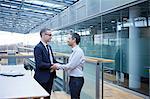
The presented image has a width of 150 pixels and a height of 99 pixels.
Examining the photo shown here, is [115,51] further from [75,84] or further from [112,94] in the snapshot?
[75,84]

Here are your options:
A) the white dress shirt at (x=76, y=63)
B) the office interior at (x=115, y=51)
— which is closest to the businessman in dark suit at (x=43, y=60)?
the white dress shirt at (x=76, y=63)

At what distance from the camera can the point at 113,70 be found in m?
6.93

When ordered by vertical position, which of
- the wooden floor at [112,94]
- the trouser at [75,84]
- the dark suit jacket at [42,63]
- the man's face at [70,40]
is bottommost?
the wooden floor at [112,94]

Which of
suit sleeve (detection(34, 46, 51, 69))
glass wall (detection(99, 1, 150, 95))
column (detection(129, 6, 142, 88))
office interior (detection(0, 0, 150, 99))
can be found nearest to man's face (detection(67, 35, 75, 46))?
suit sleeve (detection(34, 46, 51, 69))

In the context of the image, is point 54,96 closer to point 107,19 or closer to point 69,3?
point 107,19

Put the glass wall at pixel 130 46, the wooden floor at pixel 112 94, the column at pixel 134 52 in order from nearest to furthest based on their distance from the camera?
the wooden floor at pixel 112 94 < the glass wall at pixel 130 46 < the column at pixel 134 52

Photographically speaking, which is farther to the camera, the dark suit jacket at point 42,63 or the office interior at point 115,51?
the office interior at point 115,51

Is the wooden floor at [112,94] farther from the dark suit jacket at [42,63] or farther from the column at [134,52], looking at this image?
the dark suit jacket at [42,63]

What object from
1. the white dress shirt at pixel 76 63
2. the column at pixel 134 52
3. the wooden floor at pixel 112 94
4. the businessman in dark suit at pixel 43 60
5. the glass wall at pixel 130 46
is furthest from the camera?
the column at pixel 134 52

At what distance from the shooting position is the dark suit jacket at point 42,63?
3066 millimetres

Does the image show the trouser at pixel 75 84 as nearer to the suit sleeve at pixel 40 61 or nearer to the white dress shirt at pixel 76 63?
the white dress shirt at pixel 76 63

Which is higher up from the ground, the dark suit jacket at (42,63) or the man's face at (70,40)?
the man's face at (70,40)

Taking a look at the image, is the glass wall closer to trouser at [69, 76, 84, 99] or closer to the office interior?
the office interior

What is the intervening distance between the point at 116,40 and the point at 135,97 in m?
1.73
